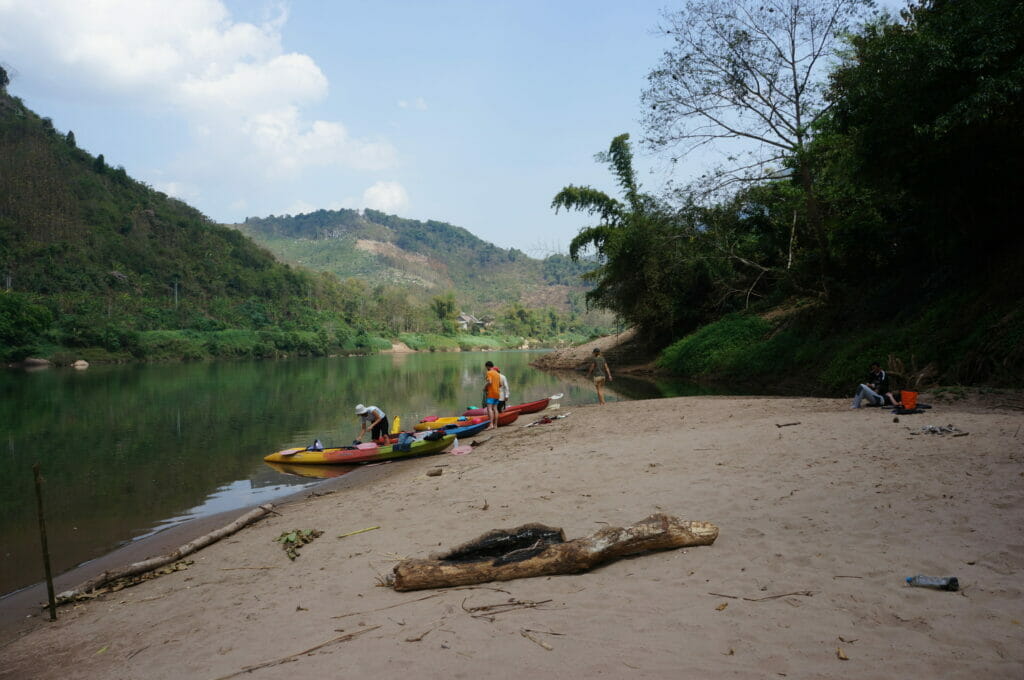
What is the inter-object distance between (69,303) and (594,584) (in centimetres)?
8162

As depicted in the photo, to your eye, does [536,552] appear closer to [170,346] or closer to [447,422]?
[447,422]

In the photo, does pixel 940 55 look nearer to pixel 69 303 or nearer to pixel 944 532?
pixel 944 532

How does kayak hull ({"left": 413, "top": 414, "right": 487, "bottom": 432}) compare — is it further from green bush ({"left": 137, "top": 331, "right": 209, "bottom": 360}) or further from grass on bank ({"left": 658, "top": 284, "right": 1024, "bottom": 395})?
green bush ({"left": 137, "top": 331, "right": 209, "bottom": 360})

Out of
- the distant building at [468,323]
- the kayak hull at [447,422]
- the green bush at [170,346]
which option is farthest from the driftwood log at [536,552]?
the distant building at [468,323]

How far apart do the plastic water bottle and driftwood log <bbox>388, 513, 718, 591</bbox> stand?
4.41 ft

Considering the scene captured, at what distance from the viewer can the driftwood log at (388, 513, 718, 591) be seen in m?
4.21

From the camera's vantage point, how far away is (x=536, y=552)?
433 centimetres

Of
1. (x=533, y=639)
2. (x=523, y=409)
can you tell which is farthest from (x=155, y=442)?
(x=533, y=639)

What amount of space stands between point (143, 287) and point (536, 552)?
9448 cm

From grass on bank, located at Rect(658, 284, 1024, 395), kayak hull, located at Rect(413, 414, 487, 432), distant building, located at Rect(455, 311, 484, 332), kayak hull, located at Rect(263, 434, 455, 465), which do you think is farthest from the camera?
distant building, located at Rect(455, 311, 484, 332)

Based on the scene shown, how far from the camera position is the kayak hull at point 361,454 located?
40.6 ft

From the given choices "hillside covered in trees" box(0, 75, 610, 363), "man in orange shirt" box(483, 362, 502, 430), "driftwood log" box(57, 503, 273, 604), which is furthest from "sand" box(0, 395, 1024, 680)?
"hillside covered in trees" box(0, 75, 610, 363)

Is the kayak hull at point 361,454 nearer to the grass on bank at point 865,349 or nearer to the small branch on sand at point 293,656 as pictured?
the small branch on sand at point 293,656

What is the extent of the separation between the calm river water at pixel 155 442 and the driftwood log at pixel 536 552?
5690 millimetres
